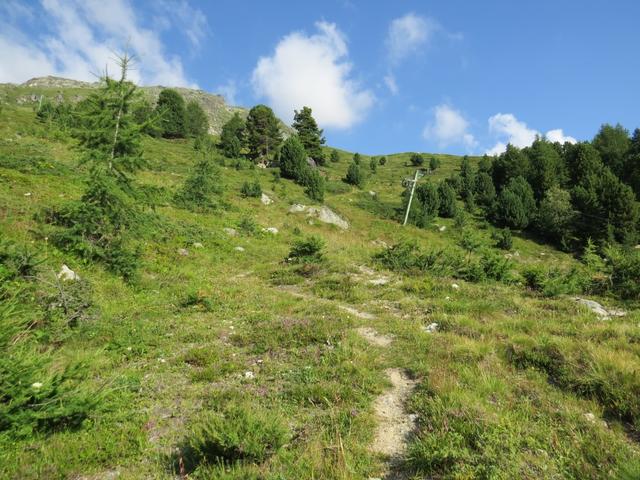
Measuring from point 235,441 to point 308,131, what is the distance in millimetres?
52655

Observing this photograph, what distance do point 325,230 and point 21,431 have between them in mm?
24003

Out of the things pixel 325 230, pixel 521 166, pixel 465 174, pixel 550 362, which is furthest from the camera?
pixel 465 174

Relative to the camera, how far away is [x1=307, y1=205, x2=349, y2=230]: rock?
95.8 feet

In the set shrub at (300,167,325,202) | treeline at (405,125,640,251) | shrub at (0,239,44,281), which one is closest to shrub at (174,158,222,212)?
shrub at (300,167,325,202)

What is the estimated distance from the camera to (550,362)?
6129 millimetres

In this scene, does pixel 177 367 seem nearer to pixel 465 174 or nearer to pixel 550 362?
pixel 550 362

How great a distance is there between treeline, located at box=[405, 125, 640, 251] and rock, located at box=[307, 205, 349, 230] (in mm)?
9760

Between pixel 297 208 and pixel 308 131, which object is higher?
pixel 308 131

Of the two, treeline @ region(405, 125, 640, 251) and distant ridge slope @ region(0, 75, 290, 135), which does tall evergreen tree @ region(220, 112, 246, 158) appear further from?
distant ridge slope @ region(0, 75, 290, 135)

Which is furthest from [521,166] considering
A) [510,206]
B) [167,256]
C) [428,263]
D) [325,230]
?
[167,256]

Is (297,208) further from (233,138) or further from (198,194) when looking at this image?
(233,138)

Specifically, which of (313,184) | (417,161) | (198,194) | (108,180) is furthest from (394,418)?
(417,161)

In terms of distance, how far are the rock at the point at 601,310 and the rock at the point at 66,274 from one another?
540 inches

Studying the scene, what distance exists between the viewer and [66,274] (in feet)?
30.5
